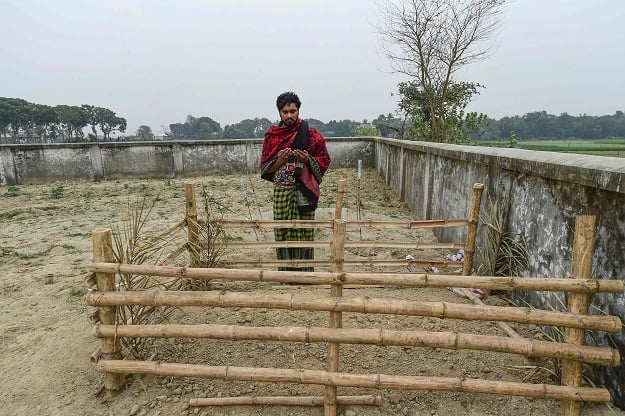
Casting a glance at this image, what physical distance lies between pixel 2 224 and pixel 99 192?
2.91m

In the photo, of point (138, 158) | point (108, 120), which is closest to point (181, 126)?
point (108, 120)

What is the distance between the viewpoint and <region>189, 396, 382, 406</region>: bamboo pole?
2066mm

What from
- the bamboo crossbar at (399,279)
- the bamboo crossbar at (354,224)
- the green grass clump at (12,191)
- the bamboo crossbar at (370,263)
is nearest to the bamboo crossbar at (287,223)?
the bamboo crossbar at (354,224)

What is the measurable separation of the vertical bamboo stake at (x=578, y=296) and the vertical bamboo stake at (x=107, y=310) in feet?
8.04

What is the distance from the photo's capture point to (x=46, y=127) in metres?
28.5

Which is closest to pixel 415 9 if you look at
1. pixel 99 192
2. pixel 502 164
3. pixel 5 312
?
pixel 502 164

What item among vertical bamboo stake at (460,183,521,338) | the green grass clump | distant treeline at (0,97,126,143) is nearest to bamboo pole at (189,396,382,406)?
vertical bamboo stake at (460,183,521,338)

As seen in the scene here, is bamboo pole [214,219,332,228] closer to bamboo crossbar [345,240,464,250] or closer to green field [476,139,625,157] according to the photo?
bamboo crossbar [345,240,464,250]

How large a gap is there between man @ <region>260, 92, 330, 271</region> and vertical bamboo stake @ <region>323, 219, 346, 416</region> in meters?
1.44

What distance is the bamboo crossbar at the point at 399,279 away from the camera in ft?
5.84

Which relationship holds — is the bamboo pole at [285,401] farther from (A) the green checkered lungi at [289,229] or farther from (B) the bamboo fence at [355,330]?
(A) the green checkered lungi at [289,229]

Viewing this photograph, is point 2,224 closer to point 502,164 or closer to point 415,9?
point 502,164

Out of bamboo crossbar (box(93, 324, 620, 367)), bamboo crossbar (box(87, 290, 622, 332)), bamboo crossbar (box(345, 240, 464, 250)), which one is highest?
bamboo crossbar (box(87, 290, 622, 332))

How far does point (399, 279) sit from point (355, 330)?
0.36 metres
